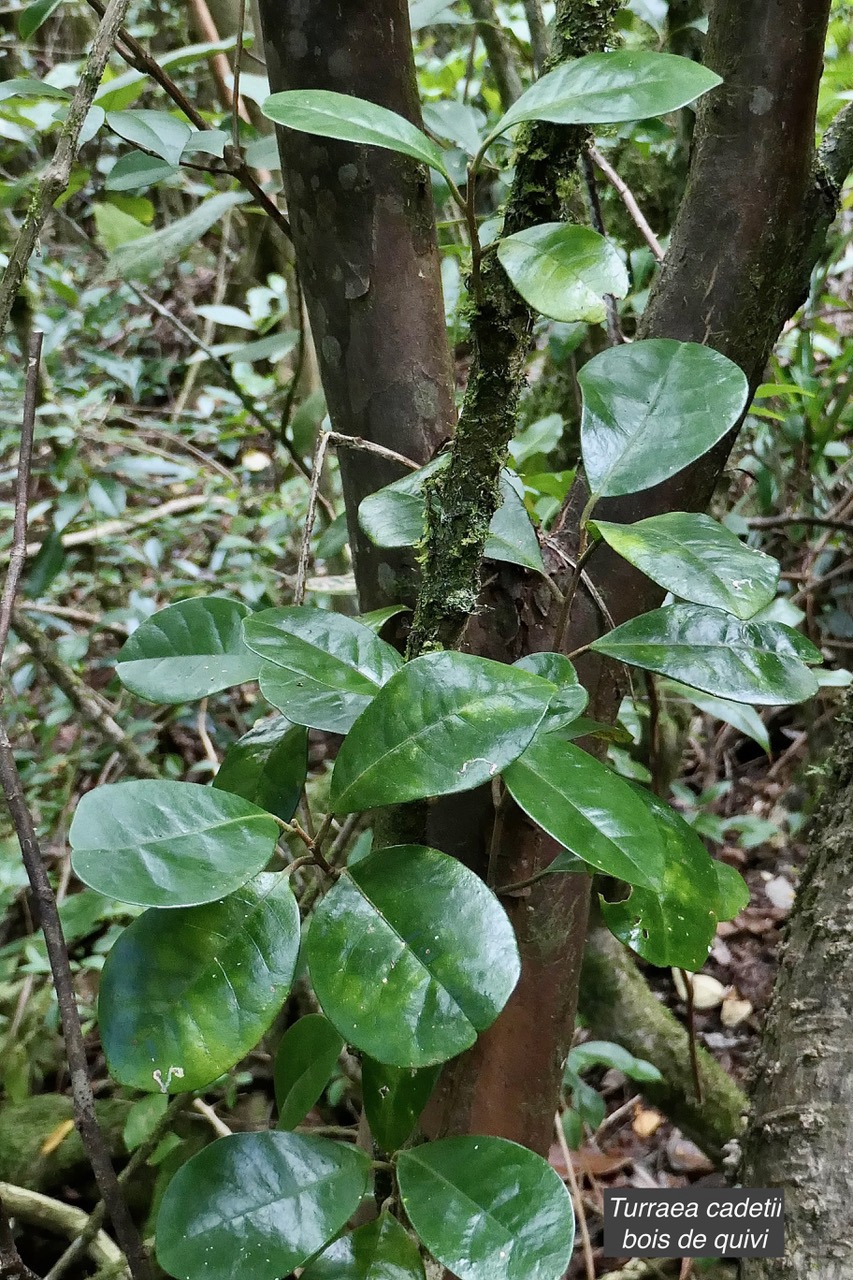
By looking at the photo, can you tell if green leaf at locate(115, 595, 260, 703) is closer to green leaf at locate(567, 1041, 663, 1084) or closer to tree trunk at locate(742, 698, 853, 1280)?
tree trunk at locate(742, 698, 853, 1280)

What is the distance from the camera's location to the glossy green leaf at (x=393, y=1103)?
45cm

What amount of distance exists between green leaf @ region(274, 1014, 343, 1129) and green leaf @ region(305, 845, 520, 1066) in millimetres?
156

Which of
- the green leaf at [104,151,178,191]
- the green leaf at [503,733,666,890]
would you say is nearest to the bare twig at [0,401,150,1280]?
the green leaf at [503,733,666,890]

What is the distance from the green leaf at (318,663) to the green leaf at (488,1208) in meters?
0.24

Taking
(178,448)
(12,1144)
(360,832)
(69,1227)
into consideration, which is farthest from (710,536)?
(178,448)

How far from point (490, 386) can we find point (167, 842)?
301 mm

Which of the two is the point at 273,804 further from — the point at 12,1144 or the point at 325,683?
the point at 12,1144

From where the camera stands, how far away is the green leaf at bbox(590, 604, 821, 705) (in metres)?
0.45

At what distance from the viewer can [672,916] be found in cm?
46

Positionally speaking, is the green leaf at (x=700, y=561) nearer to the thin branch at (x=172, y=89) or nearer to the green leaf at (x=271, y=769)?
the green leaf at (x=271, y=769)

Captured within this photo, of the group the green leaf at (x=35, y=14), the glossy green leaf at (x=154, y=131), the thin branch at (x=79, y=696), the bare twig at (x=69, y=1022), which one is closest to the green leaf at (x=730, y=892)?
the bare twig at (x=69, y=1022)

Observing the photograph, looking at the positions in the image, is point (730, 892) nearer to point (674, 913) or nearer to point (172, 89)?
point (674, 913)

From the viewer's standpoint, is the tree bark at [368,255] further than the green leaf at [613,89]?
Yes

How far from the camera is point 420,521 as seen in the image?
21.1 inches
